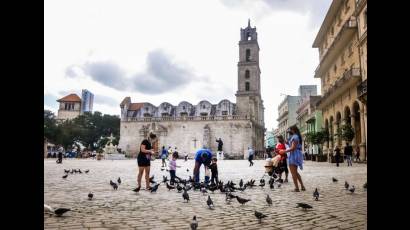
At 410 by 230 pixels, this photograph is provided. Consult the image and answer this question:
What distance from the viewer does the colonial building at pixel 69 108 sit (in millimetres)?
87312

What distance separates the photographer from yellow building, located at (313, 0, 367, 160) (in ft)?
74.5

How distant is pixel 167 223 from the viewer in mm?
4578

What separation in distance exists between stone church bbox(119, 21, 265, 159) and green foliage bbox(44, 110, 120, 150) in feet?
36.7

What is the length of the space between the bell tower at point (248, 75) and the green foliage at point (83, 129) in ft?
96.4

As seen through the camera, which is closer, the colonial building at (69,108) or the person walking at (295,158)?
the person walking at (295,158)

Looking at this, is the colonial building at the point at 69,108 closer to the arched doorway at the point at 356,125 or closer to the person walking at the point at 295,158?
the arched doorway at the point at 356,125

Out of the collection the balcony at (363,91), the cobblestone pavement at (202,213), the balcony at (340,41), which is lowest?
the cobblestone pavement at (202,213)

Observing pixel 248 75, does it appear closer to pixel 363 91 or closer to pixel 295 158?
pixel 363 91

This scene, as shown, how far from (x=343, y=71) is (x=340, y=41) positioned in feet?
8.78

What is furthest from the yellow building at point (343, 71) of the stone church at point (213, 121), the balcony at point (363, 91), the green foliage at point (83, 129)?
the green foliage at point (83, 129)

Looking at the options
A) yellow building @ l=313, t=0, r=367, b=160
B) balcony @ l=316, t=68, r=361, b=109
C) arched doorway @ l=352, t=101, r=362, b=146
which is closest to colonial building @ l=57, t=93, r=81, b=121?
yellow building @ l=313, t=0, r=367, b=160

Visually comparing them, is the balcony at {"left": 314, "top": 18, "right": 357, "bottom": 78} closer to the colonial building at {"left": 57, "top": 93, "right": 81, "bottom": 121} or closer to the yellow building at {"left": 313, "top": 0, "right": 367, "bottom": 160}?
the yellow building at {"left": 313, "top": 0, "right": 367, "bottom": 160}
